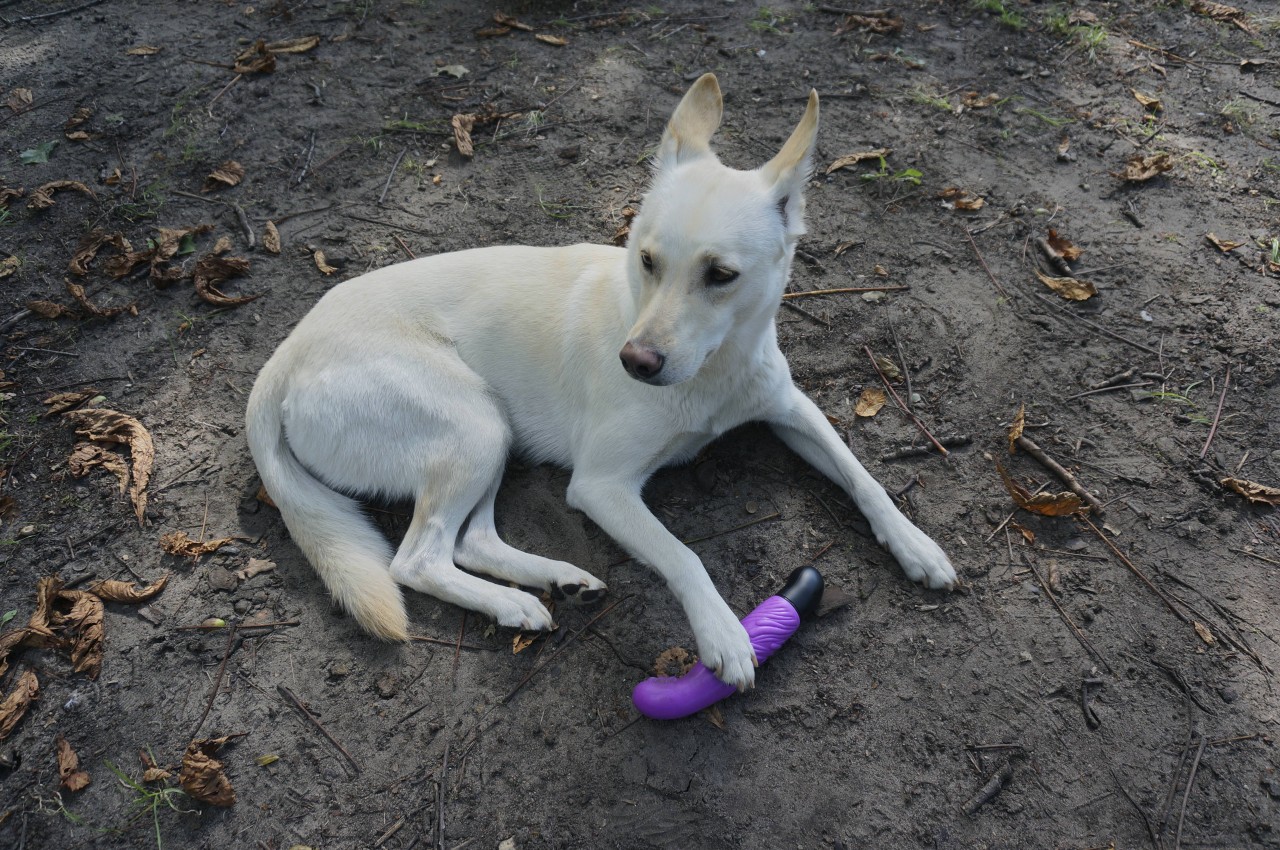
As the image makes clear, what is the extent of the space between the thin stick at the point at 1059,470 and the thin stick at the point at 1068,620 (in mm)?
382

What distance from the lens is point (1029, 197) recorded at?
4.11 meters

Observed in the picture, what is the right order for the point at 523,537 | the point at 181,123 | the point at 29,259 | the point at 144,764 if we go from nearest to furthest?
1. the point at 144,764
2. the point at 523,537
3. the point at 29,259
4. the point at 181,123

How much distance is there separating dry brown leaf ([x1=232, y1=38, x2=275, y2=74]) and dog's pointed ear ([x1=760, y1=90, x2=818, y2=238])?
13.1 ft

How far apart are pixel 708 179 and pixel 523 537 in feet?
4.88

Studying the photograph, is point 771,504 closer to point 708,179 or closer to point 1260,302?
point 708,179

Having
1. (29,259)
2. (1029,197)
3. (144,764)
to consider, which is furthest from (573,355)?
(29,259)

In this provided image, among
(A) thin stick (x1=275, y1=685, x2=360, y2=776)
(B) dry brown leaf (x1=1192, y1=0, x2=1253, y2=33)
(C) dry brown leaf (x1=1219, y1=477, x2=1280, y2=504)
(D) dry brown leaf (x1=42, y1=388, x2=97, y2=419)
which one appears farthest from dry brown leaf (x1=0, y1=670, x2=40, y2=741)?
(B) dry brown leaf (x1=1192, y1=0, x2=1253, y2=33)

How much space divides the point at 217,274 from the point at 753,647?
3.25 meters

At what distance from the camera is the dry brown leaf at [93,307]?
367cm

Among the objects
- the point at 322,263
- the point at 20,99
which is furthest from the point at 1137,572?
the point at 20,99

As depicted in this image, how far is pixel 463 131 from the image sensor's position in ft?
15.0

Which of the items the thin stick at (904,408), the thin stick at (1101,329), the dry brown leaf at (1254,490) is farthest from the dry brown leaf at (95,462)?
the dry brown leaf at (1254,490)

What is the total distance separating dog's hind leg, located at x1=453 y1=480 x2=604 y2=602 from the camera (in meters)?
2.63

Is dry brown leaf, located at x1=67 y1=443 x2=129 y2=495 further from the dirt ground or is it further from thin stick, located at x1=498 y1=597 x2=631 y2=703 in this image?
thin stick, located at x1=498 y1=597 x2=631 y2=703
